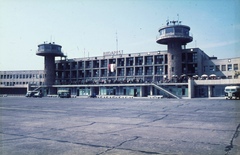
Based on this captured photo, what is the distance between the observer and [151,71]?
71.5 metres

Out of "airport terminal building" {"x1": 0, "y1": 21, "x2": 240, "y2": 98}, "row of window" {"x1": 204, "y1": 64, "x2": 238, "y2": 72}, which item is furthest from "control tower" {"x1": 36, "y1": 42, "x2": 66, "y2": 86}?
"row of window" {"x1": 204, "y1": 64, "x2": 238, "y2": 72}

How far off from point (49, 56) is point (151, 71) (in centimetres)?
4012

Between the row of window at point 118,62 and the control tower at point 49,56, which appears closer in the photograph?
the row of window at point 118,62

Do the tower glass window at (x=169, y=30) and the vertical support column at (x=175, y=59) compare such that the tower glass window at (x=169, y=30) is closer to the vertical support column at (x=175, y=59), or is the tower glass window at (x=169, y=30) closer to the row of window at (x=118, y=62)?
the vertical support column at (x=175, y=59)

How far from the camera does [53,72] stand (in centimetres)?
8500

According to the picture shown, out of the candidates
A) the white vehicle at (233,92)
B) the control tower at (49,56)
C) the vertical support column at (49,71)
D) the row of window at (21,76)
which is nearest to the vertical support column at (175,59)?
the white vehicle at (233,92)

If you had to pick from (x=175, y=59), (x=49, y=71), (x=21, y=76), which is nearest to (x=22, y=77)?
(x=21, y=76)

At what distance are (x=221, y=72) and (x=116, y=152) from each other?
2514 inches

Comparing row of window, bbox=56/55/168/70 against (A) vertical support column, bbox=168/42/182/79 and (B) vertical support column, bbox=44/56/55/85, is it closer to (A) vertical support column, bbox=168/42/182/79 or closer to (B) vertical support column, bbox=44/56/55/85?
(A) vertical support column, bbox=168/42/182/79

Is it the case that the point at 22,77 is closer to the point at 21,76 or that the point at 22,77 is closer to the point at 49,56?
the point at 21,76

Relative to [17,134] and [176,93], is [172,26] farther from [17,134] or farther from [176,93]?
[17,134]

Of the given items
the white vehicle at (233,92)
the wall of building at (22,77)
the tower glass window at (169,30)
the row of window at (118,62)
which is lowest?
the white vehicle at (233,92)

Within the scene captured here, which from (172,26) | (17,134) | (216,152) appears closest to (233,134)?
(216,152)

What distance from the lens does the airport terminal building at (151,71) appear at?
57.6 m
